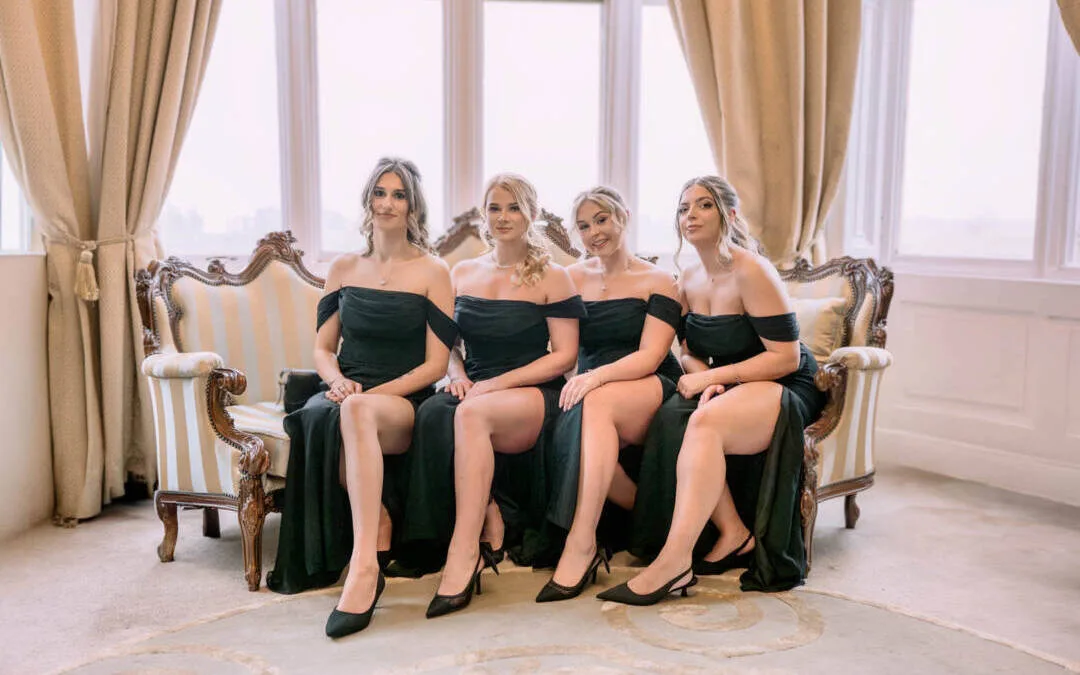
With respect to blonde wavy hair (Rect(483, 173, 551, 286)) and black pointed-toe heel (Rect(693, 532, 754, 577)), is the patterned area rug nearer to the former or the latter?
black pointed-toe heel (Rect(693, 532, 754, 577))

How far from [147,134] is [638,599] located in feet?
8.48

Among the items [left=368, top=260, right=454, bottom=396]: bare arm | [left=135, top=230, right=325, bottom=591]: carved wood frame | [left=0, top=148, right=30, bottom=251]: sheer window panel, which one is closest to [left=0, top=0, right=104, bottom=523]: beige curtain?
[left=0, top=148, right=30, bottom=251]: sheer window panel

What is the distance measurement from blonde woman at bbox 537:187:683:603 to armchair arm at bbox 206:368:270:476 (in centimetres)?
92

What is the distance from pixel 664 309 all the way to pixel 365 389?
102cm

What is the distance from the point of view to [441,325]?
3.05 meters

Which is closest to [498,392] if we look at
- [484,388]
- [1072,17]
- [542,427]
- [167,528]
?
[484,388]

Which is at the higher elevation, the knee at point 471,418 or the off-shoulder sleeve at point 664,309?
the off-shoulder sleeve at point 664,309

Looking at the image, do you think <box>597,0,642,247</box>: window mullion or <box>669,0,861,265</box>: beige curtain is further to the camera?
<box>597,0,642,247</box>: window mullion

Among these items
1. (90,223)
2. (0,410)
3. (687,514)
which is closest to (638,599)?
(687,514)

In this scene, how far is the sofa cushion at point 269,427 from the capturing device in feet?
9.70

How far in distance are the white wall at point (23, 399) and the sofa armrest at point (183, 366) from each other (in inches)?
29.9

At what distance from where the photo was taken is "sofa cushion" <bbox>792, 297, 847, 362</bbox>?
3.63 metres

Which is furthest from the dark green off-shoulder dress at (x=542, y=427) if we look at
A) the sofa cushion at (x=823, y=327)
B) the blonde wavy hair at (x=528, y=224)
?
the sofa cushion at (x=823, y=327)

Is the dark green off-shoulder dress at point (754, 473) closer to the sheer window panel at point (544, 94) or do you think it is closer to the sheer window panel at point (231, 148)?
the sheer window panel at point (544, 94)
